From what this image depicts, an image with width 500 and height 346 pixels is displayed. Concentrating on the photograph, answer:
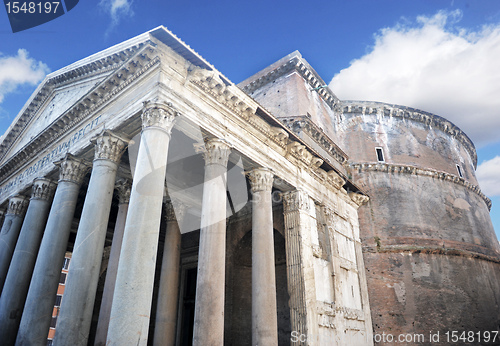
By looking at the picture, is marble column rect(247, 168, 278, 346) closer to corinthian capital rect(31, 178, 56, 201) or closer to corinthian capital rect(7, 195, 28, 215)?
corinthian capital rect(31, 178, 56, 201)

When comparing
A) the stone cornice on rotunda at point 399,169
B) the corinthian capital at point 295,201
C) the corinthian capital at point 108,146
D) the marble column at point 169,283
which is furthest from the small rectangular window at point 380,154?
the corinthian capital at point 108,146

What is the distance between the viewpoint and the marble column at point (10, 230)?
36.4 feet

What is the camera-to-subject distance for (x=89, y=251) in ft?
24.2

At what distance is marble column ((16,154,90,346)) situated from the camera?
800 centimetres

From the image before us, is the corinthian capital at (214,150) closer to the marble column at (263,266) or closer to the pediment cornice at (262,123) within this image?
the pediment cornice at (262,123)

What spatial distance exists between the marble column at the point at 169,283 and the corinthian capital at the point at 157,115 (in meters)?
6.20

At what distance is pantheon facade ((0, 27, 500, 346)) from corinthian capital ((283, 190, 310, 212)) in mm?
47

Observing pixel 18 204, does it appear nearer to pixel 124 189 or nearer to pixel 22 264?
pixel 22 264

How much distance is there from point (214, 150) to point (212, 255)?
2.59 metres

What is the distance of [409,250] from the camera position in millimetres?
14781

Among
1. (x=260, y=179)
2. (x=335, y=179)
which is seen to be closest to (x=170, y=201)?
(x=260, y=179)

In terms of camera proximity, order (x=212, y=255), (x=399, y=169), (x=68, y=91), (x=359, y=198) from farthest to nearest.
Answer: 1. (x=399, y=169)
2. (x=359, y=198)
3. (x=68, y=91)
4. (x=212, y=255)

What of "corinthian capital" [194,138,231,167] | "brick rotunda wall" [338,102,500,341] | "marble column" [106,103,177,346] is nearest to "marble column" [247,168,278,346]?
"corinthian capital" [194,138,231,167]

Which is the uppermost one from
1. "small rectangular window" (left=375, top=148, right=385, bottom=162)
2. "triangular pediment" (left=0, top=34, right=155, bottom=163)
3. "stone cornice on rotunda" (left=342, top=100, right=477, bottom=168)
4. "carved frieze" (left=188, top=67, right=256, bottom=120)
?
"stone cornice on rotunda" (left=342, top=100, right=477, bottom=168)
